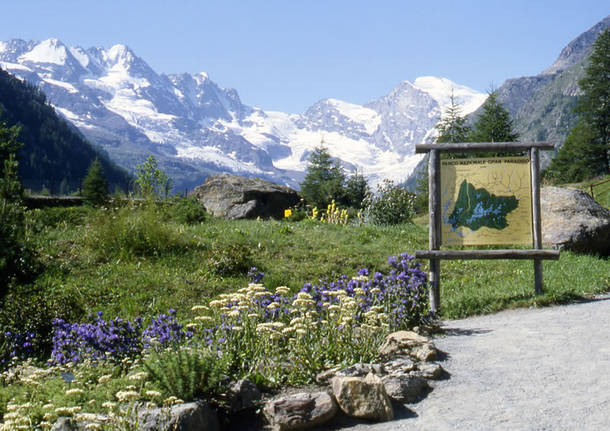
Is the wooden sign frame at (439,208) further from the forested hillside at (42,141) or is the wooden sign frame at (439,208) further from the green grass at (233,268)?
the forested hillside at (42,141)

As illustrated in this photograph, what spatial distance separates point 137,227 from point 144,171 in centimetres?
1219

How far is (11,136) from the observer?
61.8 ft

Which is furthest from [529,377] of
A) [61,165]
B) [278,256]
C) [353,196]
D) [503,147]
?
[61,165]

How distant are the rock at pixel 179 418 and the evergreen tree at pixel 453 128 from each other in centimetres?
3630

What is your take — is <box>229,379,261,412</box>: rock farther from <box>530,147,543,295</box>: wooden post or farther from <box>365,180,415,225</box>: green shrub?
<box>365,180,415,225</box>: green shrub

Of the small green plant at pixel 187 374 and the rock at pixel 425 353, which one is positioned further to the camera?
the rock at pixel 425 353

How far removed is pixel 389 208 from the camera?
18547 mm

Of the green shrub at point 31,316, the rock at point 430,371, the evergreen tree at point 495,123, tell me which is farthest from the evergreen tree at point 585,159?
the rock at point 430,371

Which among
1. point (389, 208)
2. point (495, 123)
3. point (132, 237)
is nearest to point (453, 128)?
point (495, 123)

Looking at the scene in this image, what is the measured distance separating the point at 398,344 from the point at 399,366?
0.60m

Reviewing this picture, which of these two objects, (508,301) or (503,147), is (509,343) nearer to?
(508,301)

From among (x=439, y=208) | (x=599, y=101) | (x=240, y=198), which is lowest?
(x=439, y=208)

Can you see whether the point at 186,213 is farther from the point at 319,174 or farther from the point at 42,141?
the point at 42,141

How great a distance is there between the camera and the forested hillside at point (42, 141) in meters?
169
